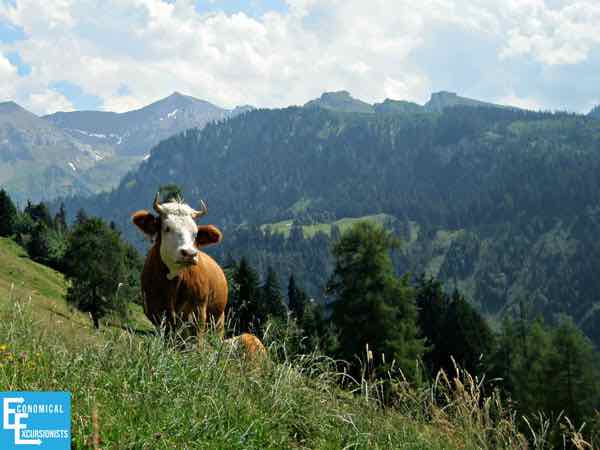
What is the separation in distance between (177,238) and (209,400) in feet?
12.2

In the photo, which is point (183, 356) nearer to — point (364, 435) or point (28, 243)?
point (364, 435)

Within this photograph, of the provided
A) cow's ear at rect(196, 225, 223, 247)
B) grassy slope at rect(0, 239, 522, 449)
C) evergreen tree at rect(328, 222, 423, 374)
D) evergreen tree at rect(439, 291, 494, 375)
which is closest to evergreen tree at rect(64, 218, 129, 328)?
evergreen tree at rect(328, 222, 423, 374)

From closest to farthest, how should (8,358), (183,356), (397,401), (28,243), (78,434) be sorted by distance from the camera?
(78,434) < (8,358) < (183,356) < (397,401) < (28,243)

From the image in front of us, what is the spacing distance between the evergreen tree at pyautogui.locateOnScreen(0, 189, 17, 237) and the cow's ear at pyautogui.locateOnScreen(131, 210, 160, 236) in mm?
92534

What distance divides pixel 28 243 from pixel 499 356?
6621cm

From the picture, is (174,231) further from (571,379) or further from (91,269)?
(571,379)

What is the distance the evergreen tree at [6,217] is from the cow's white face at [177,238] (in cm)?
9299

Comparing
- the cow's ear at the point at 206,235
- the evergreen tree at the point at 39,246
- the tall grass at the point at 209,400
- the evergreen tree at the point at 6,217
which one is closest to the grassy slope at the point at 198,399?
the tall grass at the point at 209,400

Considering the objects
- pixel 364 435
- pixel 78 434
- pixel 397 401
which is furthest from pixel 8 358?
pixel 397 401

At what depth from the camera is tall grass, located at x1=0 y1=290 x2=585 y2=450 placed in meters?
4.85

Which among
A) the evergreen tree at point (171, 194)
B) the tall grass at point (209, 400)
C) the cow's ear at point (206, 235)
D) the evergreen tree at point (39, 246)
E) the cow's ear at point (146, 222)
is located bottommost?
the evergreen tree at point (39, 246)

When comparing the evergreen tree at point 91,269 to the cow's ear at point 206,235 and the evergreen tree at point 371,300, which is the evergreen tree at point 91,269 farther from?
the cow's ear at point 206,235

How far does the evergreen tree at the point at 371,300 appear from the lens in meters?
34.6

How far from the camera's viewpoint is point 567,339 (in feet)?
148
